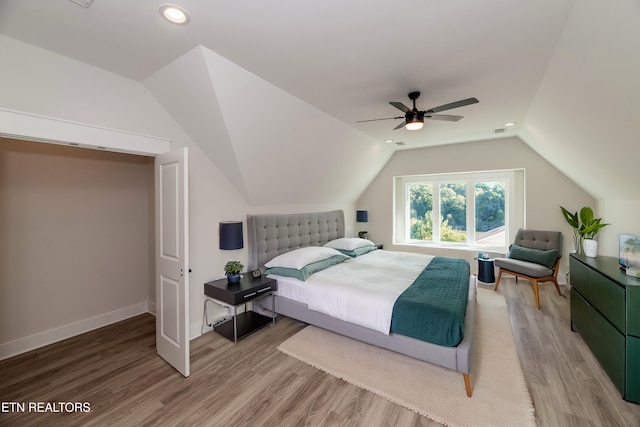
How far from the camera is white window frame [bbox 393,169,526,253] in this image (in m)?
5.09

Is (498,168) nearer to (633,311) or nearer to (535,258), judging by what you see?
(535,258)

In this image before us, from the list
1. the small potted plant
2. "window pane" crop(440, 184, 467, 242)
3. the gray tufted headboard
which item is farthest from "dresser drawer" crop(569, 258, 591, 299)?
the small potted plant

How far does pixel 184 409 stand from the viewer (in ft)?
6.44

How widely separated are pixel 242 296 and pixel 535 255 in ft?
14.9

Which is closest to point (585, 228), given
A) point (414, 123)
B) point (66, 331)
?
point (414, 123)

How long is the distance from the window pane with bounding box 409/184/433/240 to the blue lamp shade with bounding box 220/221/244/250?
4.46 metres

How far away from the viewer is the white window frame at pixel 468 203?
200 inches

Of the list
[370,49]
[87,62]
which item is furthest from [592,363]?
[87,62]

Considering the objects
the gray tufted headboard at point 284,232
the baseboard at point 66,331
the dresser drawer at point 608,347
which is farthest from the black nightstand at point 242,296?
the dresser drawer at point 608,347

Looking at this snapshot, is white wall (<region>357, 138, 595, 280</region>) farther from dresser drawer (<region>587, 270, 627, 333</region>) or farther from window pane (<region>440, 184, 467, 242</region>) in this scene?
dresser drawer (<region>587, 270, 627, 333</region>)

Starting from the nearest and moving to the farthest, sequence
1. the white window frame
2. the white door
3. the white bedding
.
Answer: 1. the white door
2. the white bedding
3. the white window frame

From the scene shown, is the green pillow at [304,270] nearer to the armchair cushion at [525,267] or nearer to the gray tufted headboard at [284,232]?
the gray tufted headboard at [284,232]

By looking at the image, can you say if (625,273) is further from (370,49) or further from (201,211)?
(201,211)

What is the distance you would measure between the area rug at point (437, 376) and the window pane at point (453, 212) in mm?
2794
